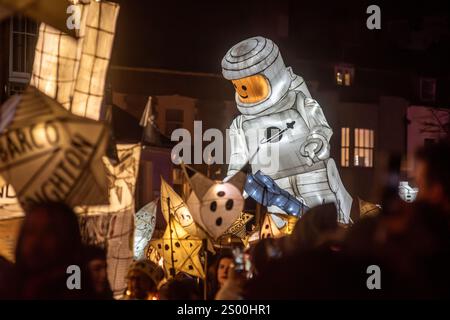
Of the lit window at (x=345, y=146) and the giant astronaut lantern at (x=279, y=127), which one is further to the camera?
the lit window at (x=345, y=146)

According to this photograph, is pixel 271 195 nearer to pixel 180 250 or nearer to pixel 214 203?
pixel 180 250

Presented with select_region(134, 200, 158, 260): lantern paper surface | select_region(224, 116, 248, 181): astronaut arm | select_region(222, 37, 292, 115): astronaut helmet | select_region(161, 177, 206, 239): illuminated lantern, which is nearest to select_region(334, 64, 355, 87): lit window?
select_region(224, 116, 248, 181): astronaut arm

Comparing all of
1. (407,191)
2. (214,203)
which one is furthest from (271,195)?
(407,191)

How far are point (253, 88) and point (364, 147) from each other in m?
21.8

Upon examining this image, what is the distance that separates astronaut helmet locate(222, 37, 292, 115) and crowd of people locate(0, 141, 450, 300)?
1123 centimetres

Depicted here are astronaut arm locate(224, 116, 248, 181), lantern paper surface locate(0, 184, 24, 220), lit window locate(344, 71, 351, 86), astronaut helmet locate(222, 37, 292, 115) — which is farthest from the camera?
lit window locate(344, 71, 351, 86)

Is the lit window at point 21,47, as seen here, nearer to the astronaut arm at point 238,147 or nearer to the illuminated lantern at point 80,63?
the astronaut arm at point 238,147

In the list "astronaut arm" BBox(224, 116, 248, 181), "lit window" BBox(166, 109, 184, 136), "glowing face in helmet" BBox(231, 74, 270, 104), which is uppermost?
"glowing face in helmet" BBox(231, 74, 270, 104)

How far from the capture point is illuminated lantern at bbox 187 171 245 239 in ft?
46.8

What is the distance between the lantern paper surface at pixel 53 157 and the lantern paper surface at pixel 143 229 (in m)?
10.3

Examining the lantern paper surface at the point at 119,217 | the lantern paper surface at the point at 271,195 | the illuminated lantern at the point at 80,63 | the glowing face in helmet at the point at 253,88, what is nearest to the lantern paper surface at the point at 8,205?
the lantern paper surface at the point at 119,217

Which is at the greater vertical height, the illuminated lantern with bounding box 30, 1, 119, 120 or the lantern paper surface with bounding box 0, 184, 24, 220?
the illuminated lantern with bounding box 30, 1, 119, 120

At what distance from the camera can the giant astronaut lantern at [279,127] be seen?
19.1m

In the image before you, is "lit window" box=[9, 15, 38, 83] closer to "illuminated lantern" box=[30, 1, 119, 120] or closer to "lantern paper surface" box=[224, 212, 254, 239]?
"lantern paper surface" box=[224, 212, 254, 239]
